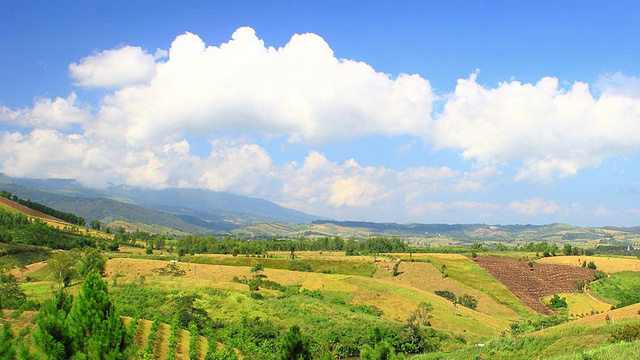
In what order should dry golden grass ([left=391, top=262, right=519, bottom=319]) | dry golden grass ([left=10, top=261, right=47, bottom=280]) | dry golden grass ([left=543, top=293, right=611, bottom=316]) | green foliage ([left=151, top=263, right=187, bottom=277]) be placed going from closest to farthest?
1. dry golden grass ([left=10, top=261, right=47, bottom=280])
2. green foliage ([left=151, top=263, right=187, bottom=277])
3. dry golden grass ([left=543, top=293, right=611, bottom=316])
4. dry golden grass ([left=391, top=262, right=519, bottom=319])

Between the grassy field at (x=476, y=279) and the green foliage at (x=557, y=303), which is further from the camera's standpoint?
the grassy field at (x=476, y=279)

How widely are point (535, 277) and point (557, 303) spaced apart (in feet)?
86.7

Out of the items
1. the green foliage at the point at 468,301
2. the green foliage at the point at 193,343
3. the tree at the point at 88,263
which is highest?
the tree at the point at 88,263

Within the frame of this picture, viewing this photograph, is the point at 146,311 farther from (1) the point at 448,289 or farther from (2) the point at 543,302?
(2) the point at 543,302

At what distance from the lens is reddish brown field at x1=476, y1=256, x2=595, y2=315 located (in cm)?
13293

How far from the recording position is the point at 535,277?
149125 millimetres

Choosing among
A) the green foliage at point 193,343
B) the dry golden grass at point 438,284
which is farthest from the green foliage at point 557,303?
the green foliage at point 193,343

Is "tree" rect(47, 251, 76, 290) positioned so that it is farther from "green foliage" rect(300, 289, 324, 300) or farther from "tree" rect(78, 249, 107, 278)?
"green foliage" rect(300, 289, 324, 300)

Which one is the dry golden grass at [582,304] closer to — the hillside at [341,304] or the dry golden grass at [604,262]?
the hillside at [341,304]

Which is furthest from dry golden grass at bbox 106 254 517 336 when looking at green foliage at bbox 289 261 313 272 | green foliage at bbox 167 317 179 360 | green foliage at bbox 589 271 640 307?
green foliage at bbox 589 271 640 307

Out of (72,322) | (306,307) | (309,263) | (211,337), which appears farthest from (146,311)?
(309,263)

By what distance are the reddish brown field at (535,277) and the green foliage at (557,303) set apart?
76.3 inches

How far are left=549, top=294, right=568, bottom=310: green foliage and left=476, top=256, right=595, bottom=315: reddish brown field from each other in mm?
1938

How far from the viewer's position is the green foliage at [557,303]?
12235 cm
